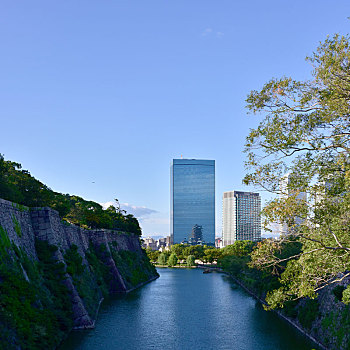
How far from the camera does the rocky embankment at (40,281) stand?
23.4 meters

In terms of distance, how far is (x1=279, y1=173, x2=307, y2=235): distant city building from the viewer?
58.0 ft

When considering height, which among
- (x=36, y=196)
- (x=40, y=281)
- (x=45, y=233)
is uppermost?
(x=36, y=196)

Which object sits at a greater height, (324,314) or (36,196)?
(36,196)

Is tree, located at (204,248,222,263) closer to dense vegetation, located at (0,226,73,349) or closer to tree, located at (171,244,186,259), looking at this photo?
tree, located at (171,244,186,259)

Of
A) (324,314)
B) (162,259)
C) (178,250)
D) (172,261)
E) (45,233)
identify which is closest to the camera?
(324,314)

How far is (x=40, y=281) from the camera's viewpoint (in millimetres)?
31250

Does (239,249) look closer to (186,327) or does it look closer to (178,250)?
(178,250)

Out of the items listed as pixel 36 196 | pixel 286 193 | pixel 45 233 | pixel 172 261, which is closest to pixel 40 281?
pixel 45 233

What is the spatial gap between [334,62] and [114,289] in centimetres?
5400

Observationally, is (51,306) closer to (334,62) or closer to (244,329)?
(244,329)

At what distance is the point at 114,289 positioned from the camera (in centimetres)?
6228

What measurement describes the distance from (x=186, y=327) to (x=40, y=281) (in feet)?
51.6

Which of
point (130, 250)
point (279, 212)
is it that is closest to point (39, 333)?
point (279, 212)

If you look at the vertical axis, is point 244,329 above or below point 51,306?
below
